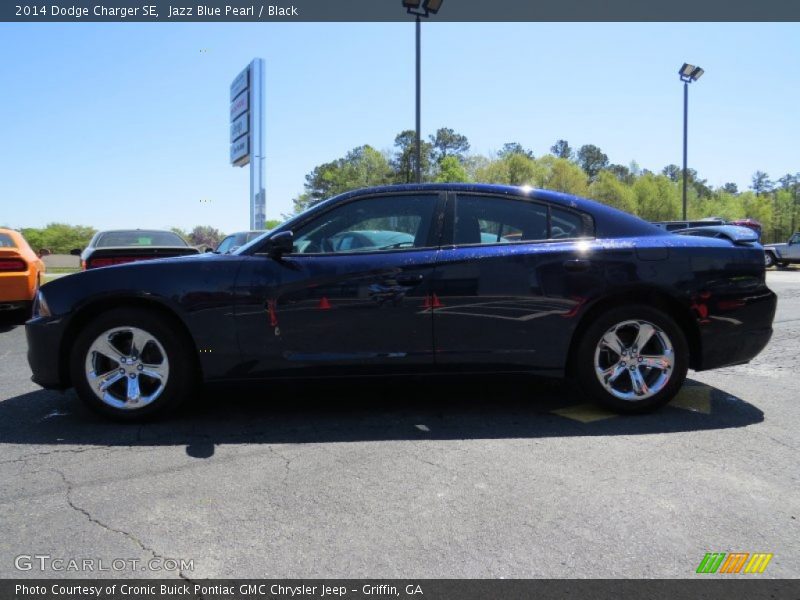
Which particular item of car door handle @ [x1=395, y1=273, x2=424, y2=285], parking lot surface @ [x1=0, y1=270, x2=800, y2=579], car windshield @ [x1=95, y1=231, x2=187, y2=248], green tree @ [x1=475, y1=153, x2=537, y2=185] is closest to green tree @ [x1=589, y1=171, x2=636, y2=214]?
green tree @ [x1=475, y1=153, x2=537, y2=185]

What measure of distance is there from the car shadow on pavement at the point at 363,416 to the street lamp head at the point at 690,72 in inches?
1158

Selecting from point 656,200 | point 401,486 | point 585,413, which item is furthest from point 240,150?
point 656,200

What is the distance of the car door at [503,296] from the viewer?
12.3ft

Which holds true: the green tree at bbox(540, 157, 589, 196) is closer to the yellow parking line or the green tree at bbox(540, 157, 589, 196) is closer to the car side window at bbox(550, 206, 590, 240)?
the car side window at bbox(550, 206, 590, 240)

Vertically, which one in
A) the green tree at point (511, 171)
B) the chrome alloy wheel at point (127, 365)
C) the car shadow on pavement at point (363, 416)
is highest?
the green tree at point (511, 171)

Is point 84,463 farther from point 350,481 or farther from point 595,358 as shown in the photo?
point 595,358

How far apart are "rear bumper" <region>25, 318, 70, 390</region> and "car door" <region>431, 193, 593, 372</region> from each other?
2399 mm

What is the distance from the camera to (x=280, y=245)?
3.70m

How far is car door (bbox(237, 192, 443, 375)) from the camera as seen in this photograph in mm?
3693
